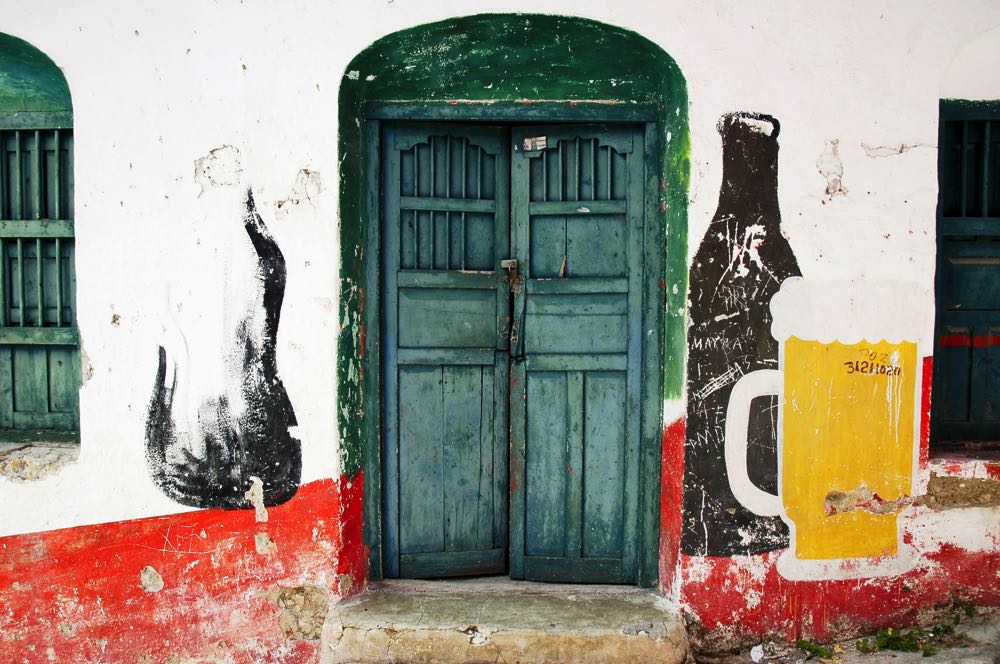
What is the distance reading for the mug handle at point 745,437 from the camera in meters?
3.03

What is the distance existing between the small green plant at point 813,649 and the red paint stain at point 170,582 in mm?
1946

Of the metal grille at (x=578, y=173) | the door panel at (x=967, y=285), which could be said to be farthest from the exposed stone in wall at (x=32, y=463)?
the door panel at (x=967, y=285)

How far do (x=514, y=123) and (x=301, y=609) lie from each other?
226 cm

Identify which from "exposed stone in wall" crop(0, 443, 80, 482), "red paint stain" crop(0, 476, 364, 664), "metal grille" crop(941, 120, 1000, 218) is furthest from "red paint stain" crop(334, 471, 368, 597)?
"metal grille" crop(941, 120, 1000, 218)

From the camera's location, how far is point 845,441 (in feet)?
10.0

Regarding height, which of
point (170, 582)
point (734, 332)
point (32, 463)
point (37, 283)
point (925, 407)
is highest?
point (37, 283)

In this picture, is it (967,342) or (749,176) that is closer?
(749,176)

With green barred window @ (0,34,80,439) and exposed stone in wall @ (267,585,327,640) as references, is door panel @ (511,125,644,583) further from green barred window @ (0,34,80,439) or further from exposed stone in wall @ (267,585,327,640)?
green barred window @ (0,34,80,439)

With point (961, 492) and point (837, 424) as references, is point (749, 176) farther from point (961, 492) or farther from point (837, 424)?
point (961, 492)

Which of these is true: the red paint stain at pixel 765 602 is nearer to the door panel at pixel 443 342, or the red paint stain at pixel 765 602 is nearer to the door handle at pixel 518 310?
the door panel at pixel 443 342

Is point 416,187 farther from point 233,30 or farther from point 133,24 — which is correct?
point 133,24

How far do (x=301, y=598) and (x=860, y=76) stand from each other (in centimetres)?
313

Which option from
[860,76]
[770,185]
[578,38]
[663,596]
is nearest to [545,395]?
[663,596]

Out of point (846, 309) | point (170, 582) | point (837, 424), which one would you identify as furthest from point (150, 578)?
point (846, 309)
